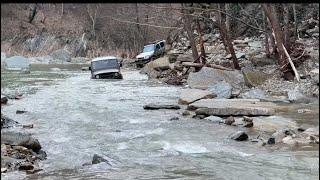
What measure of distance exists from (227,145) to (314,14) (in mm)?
18928

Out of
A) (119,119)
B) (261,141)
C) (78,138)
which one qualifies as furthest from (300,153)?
(119,119)

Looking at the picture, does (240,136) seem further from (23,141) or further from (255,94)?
(255,94)

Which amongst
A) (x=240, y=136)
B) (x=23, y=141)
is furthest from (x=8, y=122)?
(x=240, y=136)

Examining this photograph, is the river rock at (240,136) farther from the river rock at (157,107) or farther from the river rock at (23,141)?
the river rock at (157,107)

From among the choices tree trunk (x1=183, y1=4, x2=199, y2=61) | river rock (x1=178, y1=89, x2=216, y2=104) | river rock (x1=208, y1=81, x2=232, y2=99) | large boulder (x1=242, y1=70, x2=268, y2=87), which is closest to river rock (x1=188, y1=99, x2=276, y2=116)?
river rock (x1=178, y1=89, x2=216, y2=104)

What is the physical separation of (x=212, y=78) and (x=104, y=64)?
8.14 meters

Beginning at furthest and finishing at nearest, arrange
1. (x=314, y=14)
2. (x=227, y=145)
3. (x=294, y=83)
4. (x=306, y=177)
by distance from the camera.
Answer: (x=314, y=14) < (x=294, y=83) < (x=227, y=145) < (x=306, y=177)

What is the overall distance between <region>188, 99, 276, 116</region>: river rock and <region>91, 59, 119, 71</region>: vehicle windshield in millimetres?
12057

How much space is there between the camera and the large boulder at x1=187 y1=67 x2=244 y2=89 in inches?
681

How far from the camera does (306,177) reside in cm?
Result: 530

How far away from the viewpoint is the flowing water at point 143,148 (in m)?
5.96

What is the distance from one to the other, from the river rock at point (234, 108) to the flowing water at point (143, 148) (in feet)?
2.05

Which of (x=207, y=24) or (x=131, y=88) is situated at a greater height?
(x=207, y=24)

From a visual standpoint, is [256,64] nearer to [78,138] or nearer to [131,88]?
[131,88]
